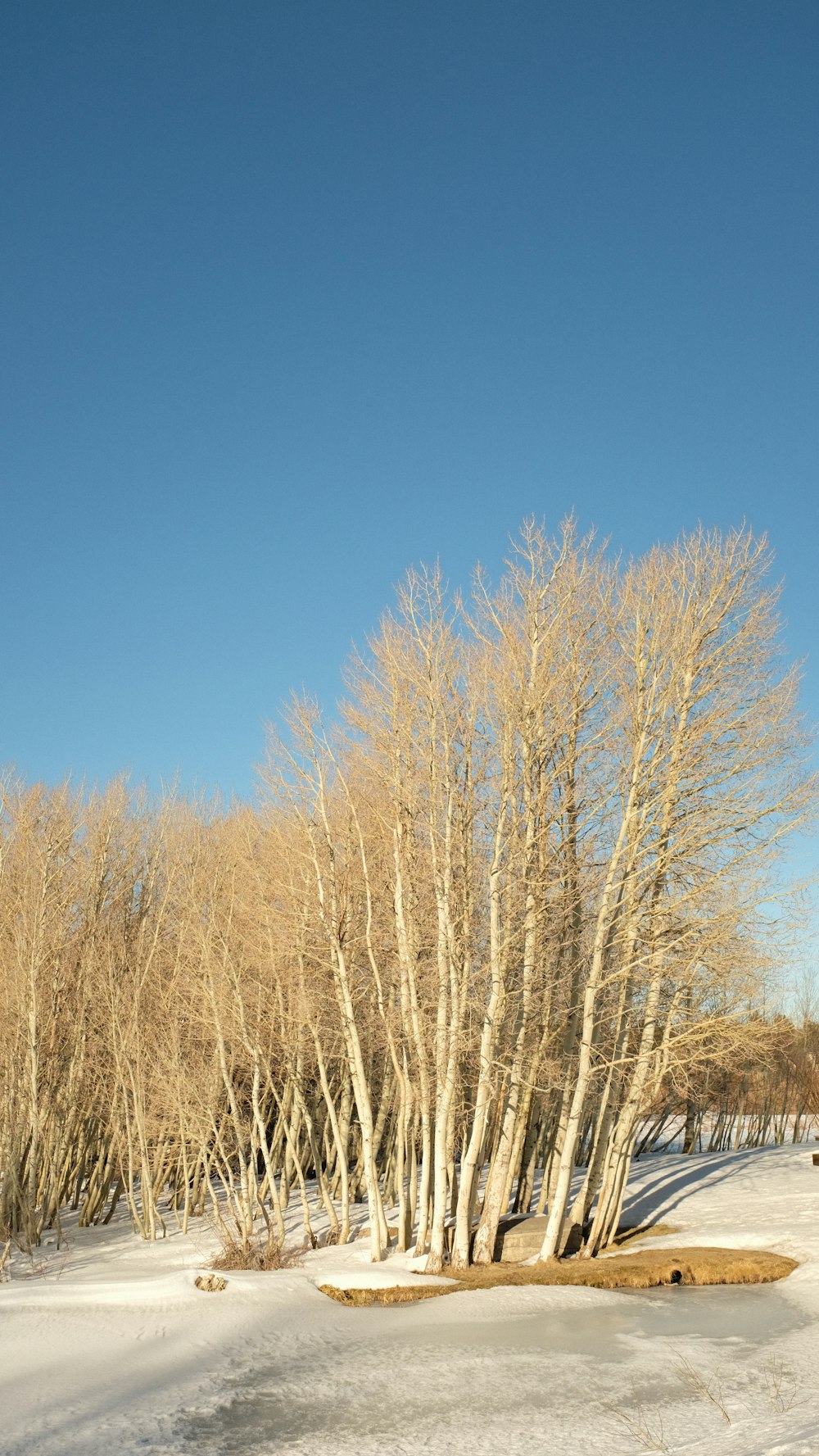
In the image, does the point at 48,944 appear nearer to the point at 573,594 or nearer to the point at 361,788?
the point at 361,788

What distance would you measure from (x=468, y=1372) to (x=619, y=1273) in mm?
5822

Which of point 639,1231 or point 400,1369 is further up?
point 639,1231

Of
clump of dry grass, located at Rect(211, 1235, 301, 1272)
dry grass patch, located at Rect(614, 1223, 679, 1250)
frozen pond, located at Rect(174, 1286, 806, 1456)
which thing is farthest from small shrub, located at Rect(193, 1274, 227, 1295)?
dry grass patch, located at Rect(614, 1223, 679, 1250)

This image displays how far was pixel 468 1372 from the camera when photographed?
10375 millimetres

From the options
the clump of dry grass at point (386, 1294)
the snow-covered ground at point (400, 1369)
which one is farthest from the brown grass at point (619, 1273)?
the snow-covered ground at point (400, 1369)

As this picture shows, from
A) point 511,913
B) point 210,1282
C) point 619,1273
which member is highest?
point 511,913

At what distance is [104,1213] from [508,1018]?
15.7 meters

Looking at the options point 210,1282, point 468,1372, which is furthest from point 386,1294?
point 468,1372

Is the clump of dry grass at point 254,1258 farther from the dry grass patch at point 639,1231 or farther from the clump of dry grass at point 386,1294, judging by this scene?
the dry grass patch at point 639,1231

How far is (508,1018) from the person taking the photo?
18172mm

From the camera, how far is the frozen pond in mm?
8617

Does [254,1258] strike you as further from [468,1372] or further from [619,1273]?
[468,1372]

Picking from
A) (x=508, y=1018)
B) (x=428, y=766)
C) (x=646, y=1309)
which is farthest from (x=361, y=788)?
(x=646, y=1309)

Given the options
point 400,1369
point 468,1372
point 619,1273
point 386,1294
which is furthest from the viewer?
point 619,1273
